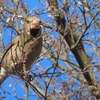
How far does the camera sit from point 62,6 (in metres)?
4.52

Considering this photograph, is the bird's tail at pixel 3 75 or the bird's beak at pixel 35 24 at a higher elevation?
the bird's beak at pixel 35 24

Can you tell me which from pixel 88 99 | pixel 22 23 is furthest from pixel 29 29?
pixel 88 99

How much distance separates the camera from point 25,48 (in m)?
2.97

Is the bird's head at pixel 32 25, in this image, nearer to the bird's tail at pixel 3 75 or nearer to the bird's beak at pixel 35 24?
the bird's beak at pixel 35 24

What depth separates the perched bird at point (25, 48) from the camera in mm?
2644

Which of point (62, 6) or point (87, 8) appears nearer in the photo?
point (62, 6)

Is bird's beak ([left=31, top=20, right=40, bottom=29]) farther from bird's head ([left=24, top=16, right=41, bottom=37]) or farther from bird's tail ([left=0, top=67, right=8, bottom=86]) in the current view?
bird's tail ([left=0, top=67, right=8, bottom=86])

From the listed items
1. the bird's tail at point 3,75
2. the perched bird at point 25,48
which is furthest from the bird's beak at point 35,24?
the bird's tail at point 3,75

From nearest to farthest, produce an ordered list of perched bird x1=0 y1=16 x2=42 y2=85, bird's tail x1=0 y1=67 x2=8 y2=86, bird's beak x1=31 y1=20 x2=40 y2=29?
perched bird x1=0 y1=16 x2=42 y2=85 → bird's beak x1=31 y1=20 x2=40 y2=29 → bird's tail x1=0 y1=67 x2=8 y2=86

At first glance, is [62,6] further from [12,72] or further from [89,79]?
[12,72]

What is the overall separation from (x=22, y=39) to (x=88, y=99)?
4.63 feet

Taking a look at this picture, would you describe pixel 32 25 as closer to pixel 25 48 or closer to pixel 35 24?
pixel 35 24

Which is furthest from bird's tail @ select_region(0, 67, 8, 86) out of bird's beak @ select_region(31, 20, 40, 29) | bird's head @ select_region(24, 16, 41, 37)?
bird's beak @ select_region(31, 20, 40, 29)

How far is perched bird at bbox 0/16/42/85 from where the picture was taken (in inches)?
104
